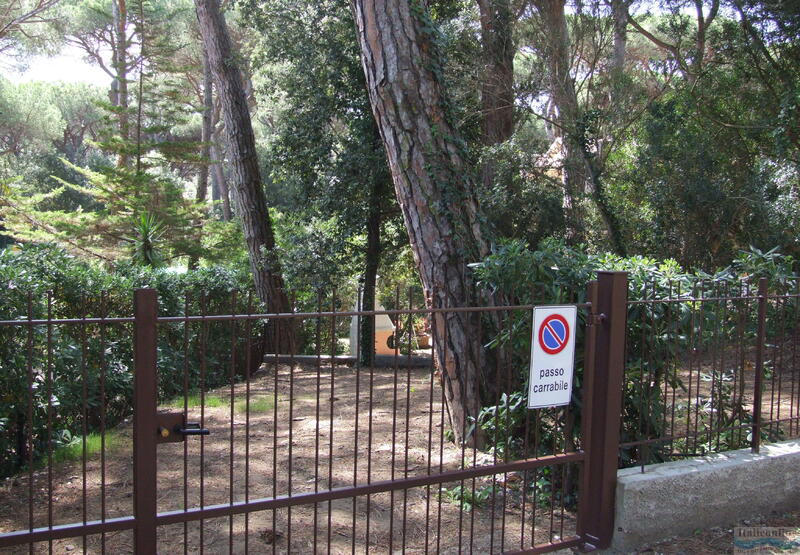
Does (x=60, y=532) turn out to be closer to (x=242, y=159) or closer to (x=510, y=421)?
(x=510, y=421)

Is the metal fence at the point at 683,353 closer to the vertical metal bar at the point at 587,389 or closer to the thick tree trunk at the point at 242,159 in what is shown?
the vertical metal bar at the point at 587,389

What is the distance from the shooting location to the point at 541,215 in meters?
11.6

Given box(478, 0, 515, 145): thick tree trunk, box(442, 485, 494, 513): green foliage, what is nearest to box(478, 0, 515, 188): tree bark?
box(478, 0, 515, 145): thick tree trunk

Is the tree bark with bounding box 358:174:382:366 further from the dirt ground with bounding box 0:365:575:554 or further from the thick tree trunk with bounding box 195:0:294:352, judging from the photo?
the dirt ground with bounding box 0:365:575:554

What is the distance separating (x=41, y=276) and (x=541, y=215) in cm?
766

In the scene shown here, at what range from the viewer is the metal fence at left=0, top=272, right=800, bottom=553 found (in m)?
3.08

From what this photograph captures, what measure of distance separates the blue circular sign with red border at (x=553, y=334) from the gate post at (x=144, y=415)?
6.84 feet

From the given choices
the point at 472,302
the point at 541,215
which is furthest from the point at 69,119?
the point at 472,302

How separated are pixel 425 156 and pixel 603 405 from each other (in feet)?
10.1

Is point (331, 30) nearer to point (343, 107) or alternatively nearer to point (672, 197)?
point (343, 107)

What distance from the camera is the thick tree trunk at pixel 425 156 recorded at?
6.21 m

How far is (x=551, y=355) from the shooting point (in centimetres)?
397

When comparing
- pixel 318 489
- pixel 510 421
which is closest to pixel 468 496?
pixel 510 421

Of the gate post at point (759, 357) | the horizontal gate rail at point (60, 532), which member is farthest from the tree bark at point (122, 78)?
the horizontal gate rail at point (60, 532)
